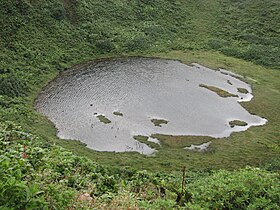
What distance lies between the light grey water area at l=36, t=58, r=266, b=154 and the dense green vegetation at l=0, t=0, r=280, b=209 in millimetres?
1148

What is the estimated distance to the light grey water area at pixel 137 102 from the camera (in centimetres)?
2766

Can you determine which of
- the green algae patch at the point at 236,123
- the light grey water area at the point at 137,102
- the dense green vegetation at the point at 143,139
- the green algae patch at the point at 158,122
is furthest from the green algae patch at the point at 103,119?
the green algae patch at the point at 236,123

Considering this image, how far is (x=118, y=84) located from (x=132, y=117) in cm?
612

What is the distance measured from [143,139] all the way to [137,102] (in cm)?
580

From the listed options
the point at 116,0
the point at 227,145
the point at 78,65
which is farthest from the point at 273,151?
the point at 116,0

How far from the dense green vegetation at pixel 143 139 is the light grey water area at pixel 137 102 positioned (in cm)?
115

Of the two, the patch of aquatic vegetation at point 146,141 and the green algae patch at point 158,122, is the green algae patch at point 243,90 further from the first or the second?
the patch of aquatic vegetation at point 146,141

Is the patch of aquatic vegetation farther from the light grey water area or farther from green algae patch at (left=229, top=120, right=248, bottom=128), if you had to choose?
green algae patch at (left=229, top=120, right=248, bottom=128)

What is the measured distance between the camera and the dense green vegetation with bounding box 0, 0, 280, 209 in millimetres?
9500

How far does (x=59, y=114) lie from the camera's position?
95.6 ft

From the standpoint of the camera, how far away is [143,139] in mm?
26938

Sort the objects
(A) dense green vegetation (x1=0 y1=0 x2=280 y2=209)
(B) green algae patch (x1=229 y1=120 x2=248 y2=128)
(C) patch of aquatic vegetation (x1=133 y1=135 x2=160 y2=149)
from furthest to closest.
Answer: (B) green algae patch (x1=229 y1=120 x2=248 y2=128) → (C) patch of aquatic vegetation (x1=133 y1=135 x2=160 y2=149) → (A) dense green vegetation (x1=0 y1=0 x2=280 y2=209)

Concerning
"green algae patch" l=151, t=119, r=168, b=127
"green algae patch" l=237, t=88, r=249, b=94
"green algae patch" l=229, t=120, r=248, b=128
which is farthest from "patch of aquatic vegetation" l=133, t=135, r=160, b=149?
"green algae patch" l=237, t=88, r=249, b=94

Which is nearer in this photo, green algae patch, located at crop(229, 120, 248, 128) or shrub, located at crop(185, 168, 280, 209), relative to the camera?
shrub, located at crop(185, 168, 280, 209)
